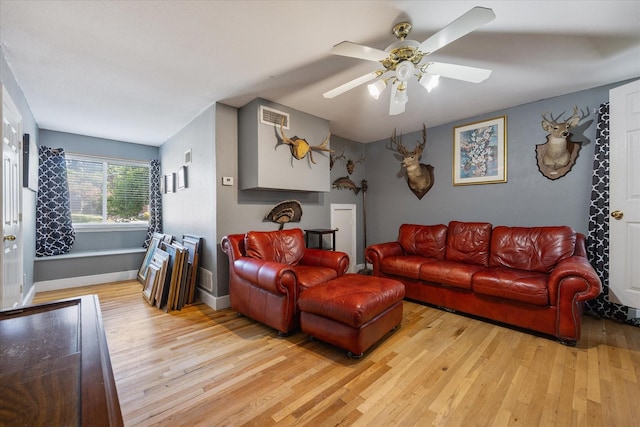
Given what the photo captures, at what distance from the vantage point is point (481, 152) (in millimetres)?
3570

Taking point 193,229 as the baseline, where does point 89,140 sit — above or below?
above

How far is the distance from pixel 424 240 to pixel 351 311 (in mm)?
2152

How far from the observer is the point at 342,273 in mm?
2854

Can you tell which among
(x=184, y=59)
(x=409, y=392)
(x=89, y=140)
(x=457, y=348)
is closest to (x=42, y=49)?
(x=184, y=59)

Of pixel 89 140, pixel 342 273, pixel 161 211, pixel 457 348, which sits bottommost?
pixel 457 348

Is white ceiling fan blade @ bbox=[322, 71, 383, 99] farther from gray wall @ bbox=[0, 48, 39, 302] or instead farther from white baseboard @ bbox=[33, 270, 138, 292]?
white baseboard @ bbox=[33, 270, 138, 292]

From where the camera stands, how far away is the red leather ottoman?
1.93 m

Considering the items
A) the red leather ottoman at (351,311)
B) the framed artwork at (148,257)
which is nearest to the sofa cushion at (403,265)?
the red leather ottoman at (351,311)

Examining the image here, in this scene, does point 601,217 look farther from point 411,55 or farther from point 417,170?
point 411,55

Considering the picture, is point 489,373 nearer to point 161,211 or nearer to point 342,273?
point 342,273

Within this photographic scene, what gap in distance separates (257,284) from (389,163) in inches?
126

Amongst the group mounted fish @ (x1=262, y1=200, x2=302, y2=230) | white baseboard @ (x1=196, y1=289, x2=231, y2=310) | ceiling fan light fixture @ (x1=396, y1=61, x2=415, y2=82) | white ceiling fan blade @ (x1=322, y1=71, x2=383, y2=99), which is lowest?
white baseboard @ (x1=196, y1=289, x2=231, y2=310)

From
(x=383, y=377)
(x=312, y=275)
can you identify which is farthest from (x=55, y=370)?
(x=312, y=275)

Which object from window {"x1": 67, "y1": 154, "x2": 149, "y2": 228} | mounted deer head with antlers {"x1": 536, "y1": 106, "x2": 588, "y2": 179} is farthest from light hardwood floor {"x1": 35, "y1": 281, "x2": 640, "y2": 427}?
window {"x1": 67, "y1": 154, "x2": 149, "y2": 228}
